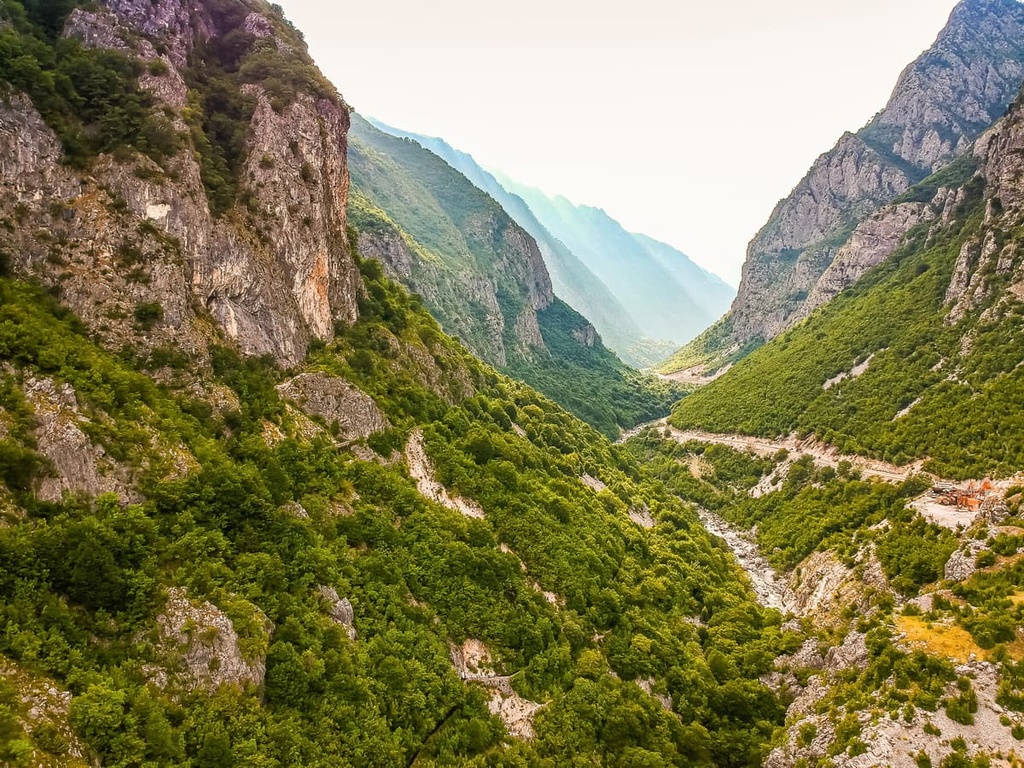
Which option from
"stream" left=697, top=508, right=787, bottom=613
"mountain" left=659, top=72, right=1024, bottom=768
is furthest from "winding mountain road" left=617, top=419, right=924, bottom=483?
"stream" left=697, top=508, right=787, bottom=613

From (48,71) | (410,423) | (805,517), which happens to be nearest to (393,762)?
(410,423)

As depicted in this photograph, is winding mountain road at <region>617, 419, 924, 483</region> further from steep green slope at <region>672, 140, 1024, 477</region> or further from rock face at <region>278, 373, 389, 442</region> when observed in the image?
rock face at <region>278, 373, 389, 442</region>

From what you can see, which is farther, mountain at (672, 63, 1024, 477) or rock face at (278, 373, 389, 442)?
mountain at (672, 63, 1024, 477)

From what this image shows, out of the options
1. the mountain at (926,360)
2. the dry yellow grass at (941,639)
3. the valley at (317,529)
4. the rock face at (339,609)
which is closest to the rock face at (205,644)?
the valley at (317,529)

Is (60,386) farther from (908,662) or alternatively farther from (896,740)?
(908,662)

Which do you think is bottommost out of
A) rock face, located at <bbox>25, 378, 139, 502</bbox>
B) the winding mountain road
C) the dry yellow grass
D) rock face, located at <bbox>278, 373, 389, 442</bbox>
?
rock face, located at <bbox>25, 378, 139, 502</bbox>

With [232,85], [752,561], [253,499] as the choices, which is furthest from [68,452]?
[752,561]
